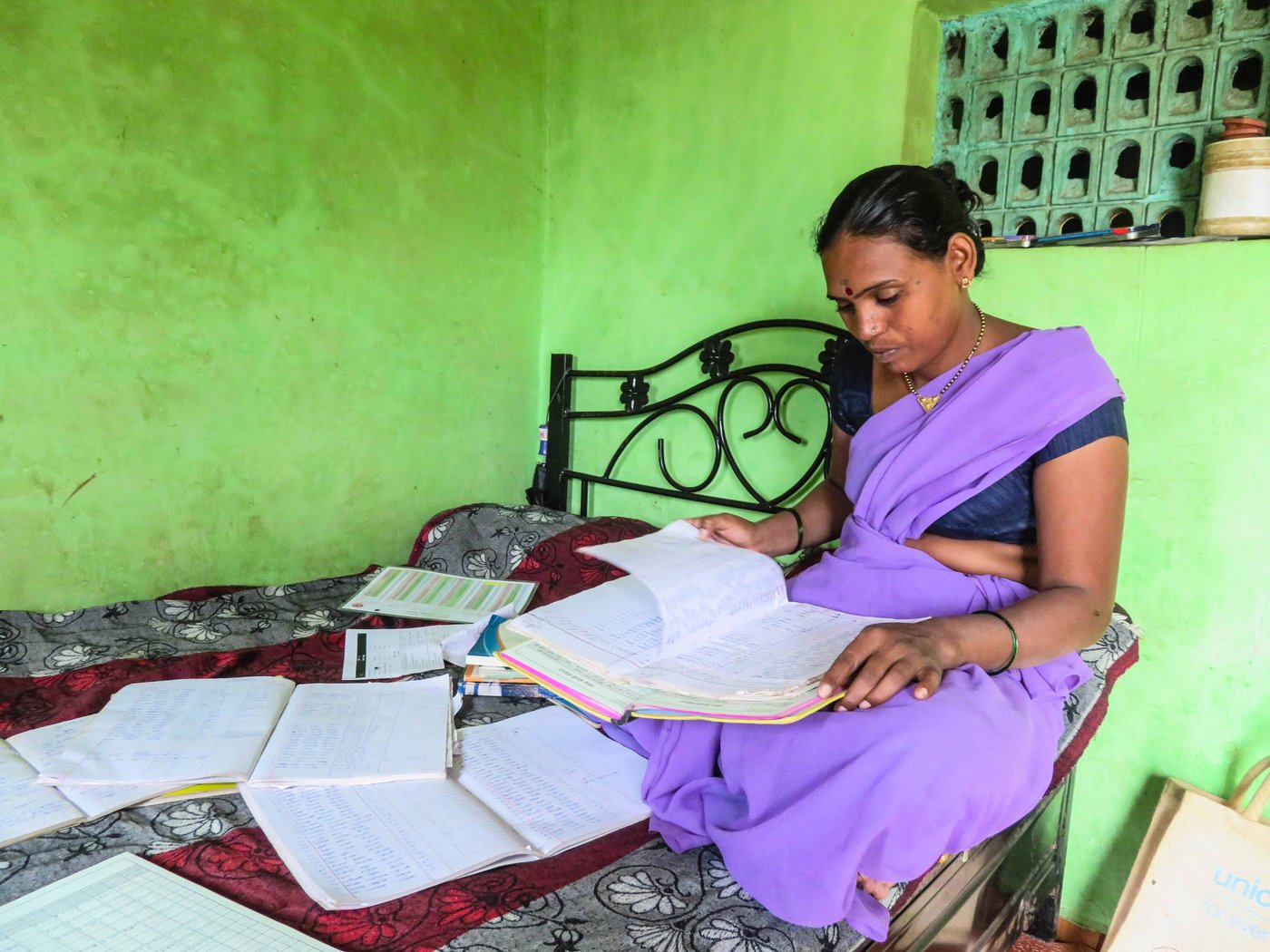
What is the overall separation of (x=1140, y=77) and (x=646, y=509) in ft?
4.90

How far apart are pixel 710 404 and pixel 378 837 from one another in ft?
4.77

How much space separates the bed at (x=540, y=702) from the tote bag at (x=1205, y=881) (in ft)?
0.51

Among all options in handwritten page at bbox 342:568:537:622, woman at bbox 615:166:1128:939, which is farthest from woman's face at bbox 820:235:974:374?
handwritten page at bbox 342:568:537:622

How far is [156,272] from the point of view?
6.03ft

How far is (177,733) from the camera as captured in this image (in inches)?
46.6

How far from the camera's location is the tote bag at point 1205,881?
1.32 meters

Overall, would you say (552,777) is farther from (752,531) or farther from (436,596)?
(436,596)

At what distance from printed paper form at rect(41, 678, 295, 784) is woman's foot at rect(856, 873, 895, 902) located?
30.1 inches

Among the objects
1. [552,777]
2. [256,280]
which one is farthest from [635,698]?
[256,280]

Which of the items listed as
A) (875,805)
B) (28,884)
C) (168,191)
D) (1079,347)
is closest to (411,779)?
(28,884)

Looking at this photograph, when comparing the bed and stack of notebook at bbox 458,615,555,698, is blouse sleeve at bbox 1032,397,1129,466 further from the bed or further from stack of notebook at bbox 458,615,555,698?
stack of notebook at bbox 458,615,555,698

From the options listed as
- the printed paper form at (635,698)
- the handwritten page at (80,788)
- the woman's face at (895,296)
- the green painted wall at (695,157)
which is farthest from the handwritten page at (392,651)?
the woman's face at (895,296)

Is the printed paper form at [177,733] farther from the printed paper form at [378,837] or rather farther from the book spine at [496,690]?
the book spine at [496,690]

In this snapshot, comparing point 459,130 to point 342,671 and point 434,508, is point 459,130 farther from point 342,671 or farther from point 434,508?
point 342,671
